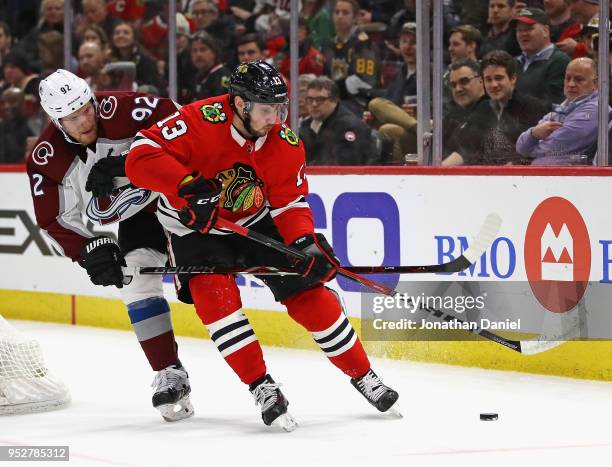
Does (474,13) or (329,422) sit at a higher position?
(474,13)

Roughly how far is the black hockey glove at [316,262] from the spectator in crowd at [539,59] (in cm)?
153

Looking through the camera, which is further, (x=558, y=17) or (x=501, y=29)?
(x=501, y=29)

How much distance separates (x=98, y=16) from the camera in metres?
6.71

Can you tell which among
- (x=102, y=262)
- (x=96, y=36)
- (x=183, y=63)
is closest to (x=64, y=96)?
(x=102, y=262)

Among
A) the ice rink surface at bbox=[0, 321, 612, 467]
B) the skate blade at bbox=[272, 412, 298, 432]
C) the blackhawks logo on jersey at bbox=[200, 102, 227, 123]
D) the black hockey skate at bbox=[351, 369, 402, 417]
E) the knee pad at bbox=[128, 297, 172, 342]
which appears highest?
the blackhawks logo on jersey at bbox=[200, 102, 227, 123]

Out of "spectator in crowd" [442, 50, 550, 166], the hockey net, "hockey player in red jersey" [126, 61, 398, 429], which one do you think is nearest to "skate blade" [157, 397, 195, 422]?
"hockey player in red jersey" [126, 61, 398, 429]

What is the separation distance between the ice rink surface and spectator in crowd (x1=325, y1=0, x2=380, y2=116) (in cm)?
120

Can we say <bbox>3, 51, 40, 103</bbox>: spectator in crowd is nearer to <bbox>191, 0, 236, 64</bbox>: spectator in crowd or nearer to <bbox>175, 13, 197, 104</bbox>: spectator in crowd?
<bbox>175, 13, 197, 104</bbox>: spectator in crowd

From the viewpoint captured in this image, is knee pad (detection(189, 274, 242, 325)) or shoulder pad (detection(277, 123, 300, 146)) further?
shoulder pad (detection(277, 123, 300, 146))

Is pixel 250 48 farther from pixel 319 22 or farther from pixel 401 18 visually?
Result: pixel 401 18

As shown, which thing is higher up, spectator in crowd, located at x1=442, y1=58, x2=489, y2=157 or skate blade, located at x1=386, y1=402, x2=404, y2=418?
spectator in crowd, located at x1=442, y1=58, x2=489, y2=157

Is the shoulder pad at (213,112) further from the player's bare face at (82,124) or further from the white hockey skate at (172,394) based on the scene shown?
the white hockey skate at (172,394)

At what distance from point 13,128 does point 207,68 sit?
1.57m

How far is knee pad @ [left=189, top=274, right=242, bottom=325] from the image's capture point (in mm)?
3834
